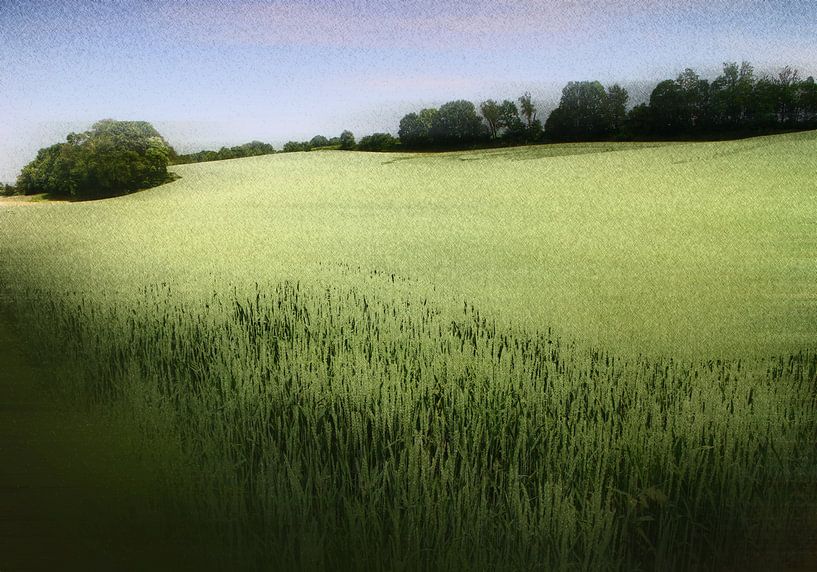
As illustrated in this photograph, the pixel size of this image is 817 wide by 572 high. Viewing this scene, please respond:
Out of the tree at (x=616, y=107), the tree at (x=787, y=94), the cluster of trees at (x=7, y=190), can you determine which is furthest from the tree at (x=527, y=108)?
the cluster of trees at (x=7, y=190)

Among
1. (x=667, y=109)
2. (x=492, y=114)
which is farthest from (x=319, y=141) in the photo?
(x=667, y=109)

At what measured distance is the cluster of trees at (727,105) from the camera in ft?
9.07

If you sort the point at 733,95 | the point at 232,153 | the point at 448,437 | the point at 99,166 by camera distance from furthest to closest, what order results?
the point at 99,166
the point at 232,153
the point at 733,95
the point at 448,437

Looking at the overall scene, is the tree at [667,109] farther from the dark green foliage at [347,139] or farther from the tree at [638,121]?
the dark green foliage at [347,139]

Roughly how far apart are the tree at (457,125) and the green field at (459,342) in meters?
0.07

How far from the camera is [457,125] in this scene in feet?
9.69

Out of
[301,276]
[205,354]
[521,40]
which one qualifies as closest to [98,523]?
[205,354]

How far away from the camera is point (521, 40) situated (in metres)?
2.77

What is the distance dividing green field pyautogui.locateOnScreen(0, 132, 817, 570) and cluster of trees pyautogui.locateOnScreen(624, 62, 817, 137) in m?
0.10

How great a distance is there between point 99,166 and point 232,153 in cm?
62

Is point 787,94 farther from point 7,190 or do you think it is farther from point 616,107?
point 7,190

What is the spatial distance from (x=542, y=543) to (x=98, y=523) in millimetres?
1046

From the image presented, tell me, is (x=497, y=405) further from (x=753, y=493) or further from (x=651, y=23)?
(x=651, y=23)

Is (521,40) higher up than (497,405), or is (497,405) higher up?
(521,40)
